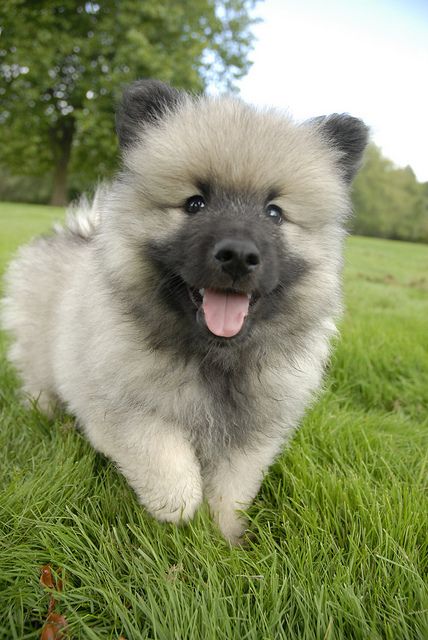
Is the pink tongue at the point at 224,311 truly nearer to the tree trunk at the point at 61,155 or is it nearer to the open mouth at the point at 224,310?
the open mouth at the point at 224,310

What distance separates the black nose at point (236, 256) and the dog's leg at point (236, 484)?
78 centimetres

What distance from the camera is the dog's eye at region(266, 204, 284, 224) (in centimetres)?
185

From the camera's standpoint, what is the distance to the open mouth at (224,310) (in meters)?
1.71

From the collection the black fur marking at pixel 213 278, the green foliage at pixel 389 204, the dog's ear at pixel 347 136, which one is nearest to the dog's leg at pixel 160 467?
the black fur marking at pixel 213 278

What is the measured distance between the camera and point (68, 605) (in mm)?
1394

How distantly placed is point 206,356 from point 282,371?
1.14 feet

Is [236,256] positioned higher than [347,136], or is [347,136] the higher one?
[347,136]

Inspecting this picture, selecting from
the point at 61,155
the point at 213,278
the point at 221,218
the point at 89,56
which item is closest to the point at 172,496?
the point at 213,278

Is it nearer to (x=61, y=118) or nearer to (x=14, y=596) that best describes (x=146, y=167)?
(x=14, y=596)

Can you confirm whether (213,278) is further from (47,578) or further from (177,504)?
(47,578)

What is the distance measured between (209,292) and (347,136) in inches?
39.4

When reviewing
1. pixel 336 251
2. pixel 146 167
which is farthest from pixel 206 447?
pixel 146 167

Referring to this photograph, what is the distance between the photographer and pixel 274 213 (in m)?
1.86

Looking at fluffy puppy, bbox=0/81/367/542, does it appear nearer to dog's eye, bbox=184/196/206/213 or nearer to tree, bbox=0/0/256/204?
dog's eye, bbox=184/196/206/213
